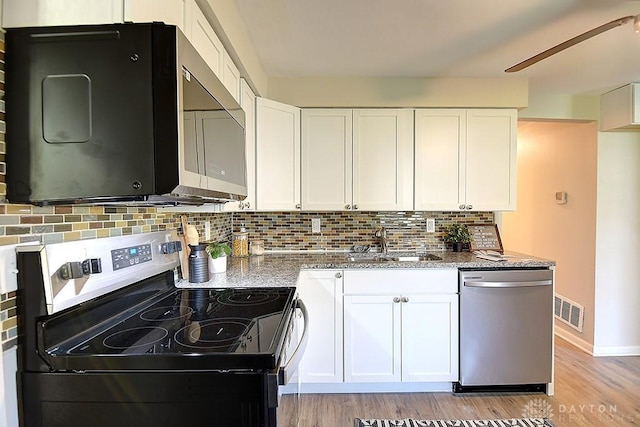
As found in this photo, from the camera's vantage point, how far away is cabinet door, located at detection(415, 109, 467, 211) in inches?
106

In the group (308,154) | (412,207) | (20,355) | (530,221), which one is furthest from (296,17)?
(530,221)

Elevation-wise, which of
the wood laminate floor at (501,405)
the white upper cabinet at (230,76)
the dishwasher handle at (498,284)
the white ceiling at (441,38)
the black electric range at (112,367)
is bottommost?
the wood laminate floor at (501,405)

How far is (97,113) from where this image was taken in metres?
0.87

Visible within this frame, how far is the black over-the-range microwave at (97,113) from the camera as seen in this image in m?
0.85

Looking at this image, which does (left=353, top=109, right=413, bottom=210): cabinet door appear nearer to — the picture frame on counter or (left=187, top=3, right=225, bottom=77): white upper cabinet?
the picture frame on counter

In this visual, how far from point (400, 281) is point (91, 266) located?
179 centimetres

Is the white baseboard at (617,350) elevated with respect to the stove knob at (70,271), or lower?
lower

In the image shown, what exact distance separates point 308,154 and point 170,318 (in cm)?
170

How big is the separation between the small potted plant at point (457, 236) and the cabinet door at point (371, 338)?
0.88m

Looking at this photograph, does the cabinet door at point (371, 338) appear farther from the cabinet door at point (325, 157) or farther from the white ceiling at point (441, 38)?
the white ceiling at point (441, 38)

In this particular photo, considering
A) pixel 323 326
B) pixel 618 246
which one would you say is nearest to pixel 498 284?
pixel 323 326

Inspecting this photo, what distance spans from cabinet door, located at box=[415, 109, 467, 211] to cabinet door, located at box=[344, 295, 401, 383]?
0.84 meters

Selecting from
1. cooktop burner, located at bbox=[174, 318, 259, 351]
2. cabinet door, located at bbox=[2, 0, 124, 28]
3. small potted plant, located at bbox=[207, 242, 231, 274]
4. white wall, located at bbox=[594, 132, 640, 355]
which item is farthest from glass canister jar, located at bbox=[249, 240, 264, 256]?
white wall, located at bbox=[594, 132, 640, 355]

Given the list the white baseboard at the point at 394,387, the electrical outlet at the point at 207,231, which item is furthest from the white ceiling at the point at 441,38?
the white baseboard at the point at 394,387
